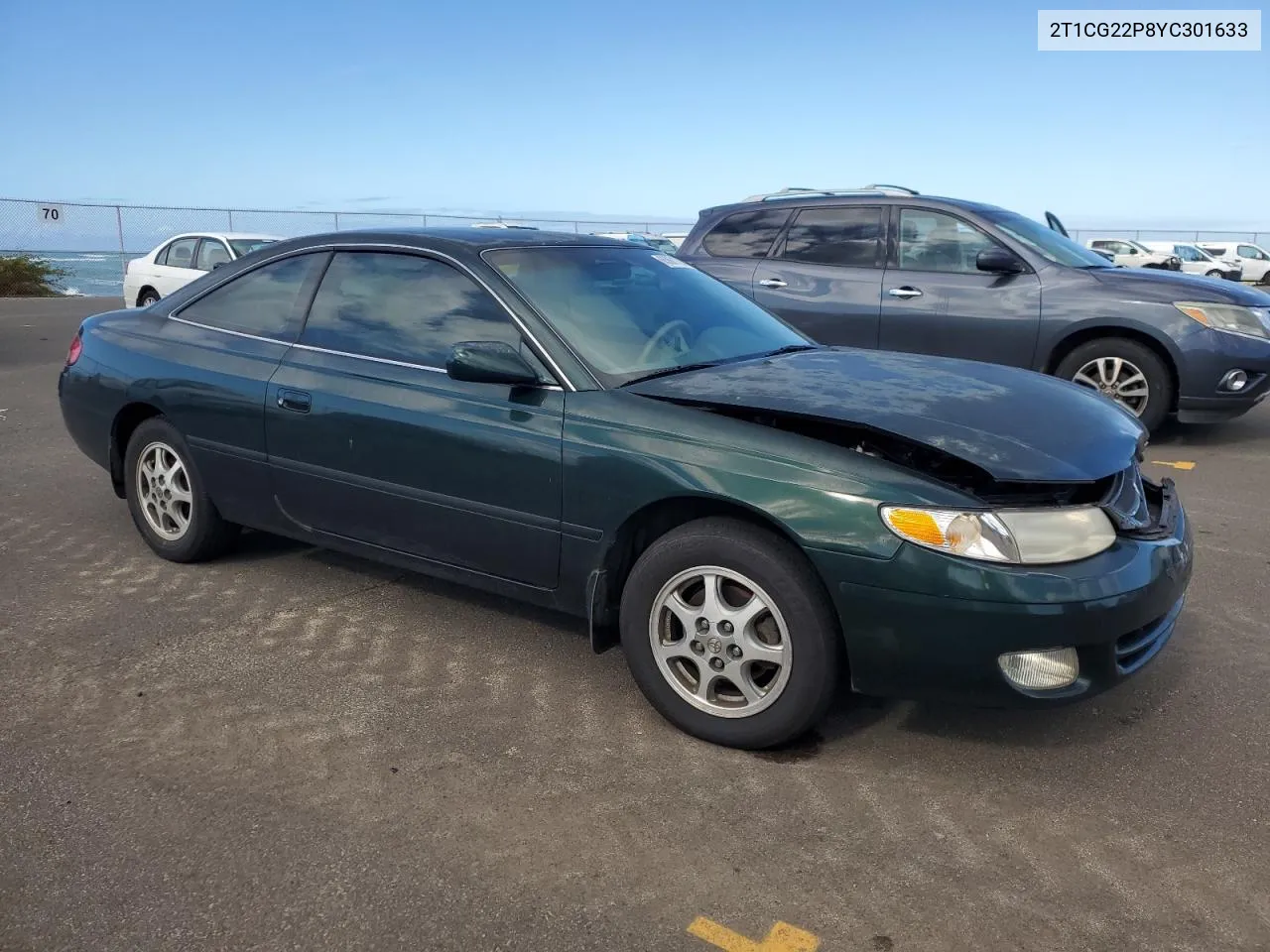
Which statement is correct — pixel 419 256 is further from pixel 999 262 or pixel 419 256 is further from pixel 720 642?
pixel 999 262

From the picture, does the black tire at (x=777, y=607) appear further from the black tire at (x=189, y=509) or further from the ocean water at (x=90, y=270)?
the ocean water at (x=90, y=270)

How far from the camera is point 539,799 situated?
2930 millimetres

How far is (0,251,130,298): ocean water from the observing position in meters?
27.0

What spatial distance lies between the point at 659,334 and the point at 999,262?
4514 millimetres

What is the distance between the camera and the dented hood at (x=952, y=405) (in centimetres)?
302

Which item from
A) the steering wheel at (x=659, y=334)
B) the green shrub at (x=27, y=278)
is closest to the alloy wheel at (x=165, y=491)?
the steering wheel at (x=659, y=334)

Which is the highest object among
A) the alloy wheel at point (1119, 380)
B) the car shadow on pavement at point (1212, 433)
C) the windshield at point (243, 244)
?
the windshield at point (243, 244)

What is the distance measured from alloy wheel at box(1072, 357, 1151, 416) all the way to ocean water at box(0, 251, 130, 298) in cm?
2520

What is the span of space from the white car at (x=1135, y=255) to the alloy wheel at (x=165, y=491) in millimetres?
34327

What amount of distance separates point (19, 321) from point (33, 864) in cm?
1761

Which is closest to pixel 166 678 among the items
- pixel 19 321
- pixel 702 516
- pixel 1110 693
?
pixel 702 516

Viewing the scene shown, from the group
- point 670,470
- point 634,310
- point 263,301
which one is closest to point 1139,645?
point 670,470

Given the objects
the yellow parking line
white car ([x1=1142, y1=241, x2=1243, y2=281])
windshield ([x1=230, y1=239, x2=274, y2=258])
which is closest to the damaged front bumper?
the yellow parking line

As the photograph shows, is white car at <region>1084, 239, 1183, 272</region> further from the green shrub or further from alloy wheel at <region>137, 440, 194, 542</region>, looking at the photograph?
alloy wheel at <region>137, 440, 194, 542</region>
